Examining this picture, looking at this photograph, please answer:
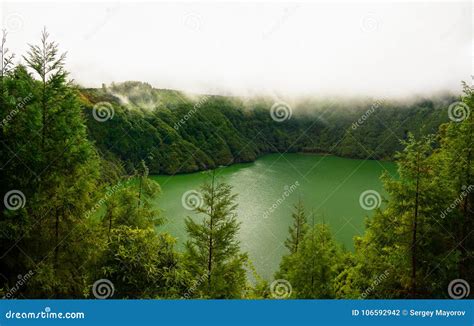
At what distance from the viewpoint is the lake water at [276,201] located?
1977 inches

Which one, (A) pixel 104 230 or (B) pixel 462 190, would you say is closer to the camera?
(B) pixel 462 190

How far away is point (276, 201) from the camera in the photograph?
8300 cm

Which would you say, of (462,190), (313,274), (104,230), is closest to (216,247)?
(104,230)

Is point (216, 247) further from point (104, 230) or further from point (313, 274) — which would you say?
point (313, 274)

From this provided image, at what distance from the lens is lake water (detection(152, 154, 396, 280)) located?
5021 cm

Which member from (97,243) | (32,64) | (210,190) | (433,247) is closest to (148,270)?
(97,243)

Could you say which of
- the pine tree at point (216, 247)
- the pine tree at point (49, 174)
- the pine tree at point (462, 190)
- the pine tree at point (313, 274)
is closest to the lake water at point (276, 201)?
the pine tree at point (216, 247)

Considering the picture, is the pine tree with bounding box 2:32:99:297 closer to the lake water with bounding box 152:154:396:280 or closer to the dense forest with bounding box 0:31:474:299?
the dense forest with bounding box 0:31:474:299

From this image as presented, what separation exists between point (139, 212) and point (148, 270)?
7.69 m

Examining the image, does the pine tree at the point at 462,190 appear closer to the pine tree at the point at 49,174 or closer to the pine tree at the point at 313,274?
the pine tree at the point at 313,274

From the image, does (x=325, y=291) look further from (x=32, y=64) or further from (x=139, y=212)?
(x=32, y=64)

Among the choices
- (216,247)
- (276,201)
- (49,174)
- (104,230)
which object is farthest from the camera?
(276,201)

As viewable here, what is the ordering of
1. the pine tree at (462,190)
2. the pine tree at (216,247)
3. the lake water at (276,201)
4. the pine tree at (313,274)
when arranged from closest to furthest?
the pine tree at (462,190) → the pine tree at (216,247) → the pine tree at (313,274) → the lake water at (276,201)

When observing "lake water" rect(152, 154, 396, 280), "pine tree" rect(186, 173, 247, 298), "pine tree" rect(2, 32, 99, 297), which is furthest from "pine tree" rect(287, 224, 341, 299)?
"pine tree" rect(2, 32, 99, 297)
